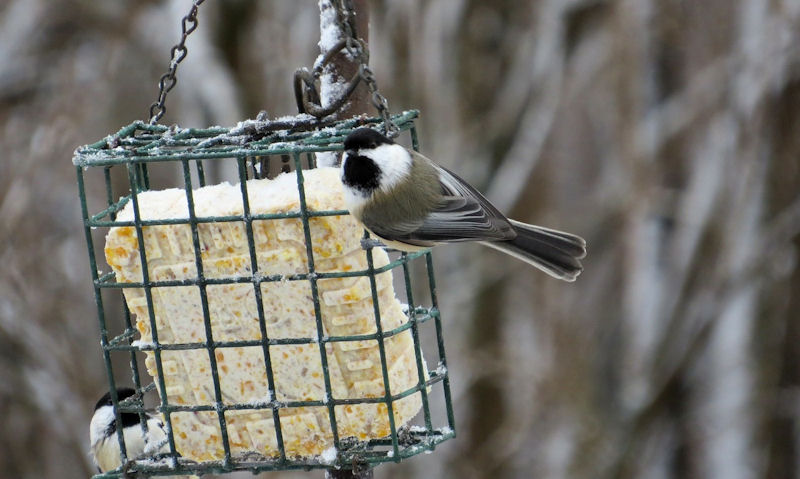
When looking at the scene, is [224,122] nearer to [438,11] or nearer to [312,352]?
[438,11]

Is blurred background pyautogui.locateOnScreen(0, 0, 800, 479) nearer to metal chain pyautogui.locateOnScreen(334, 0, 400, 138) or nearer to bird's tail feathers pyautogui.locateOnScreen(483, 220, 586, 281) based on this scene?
bird's tail feathers pyautogui.locateOnScreen(483, 220, 586, 281)

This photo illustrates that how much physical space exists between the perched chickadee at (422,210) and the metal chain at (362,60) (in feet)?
0.19

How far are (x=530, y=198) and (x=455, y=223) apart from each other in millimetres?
3772

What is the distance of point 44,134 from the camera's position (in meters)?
6.77

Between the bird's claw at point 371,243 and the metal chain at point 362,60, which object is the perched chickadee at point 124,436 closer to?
the bird's claw at point 371,243

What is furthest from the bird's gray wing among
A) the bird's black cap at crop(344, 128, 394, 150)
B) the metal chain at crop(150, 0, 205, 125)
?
the metal chain at crop(150, 0, 205, 125)

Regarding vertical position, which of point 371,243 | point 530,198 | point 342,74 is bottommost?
point 530,198

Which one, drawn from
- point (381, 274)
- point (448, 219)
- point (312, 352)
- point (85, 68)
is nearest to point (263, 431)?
point (312, 352)

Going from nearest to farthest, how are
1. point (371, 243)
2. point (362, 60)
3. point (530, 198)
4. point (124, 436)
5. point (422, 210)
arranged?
1. point (362, 60)
2. point (371, 243)
3. point (422, 210)
4. point (124, 436)
5. point (530, 198)

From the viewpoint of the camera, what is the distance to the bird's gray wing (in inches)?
113

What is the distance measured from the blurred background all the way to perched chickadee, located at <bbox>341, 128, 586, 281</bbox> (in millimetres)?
3003

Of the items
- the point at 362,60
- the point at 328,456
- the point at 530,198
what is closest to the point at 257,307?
the point at 328,456

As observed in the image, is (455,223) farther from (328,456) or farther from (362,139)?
(328,456)

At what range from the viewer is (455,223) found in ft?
9.59
